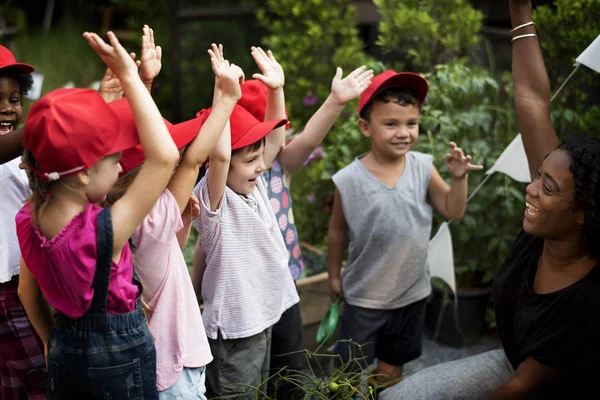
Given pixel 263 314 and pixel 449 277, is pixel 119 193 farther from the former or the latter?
pixel 449 277

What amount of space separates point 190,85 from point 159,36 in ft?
3.48

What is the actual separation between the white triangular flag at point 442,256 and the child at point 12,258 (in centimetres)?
174

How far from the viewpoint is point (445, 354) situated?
3.46 metres

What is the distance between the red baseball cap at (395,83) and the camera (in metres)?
2.60

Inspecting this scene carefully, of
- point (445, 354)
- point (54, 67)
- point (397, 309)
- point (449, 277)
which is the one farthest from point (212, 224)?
point (54, 67)

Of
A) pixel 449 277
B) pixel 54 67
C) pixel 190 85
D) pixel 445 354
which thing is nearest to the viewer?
pixel 449 277

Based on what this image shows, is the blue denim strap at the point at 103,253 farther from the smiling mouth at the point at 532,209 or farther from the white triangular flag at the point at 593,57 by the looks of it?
the white triangular flag at the point at 593,57

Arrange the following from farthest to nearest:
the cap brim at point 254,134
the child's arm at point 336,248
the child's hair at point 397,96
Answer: the child's arm at point 336,248, the child's hair at point 397,96, the cap brim at point 254,134

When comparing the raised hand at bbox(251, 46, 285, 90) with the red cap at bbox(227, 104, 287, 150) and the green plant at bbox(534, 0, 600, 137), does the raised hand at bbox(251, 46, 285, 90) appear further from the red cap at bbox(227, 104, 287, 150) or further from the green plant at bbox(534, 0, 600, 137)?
the green plant at bbox(534, 0, 600, 137)

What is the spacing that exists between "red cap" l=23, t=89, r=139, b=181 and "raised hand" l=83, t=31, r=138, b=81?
10cm

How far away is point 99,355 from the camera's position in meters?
1.60

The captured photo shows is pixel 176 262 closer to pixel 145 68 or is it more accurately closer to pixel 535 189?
pixel 145 68

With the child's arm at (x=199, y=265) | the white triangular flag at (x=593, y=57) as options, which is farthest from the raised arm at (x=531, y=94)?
the child's arm at (x=199, y=265)

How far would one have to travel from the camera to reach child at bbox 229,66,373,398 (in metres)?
2.46
